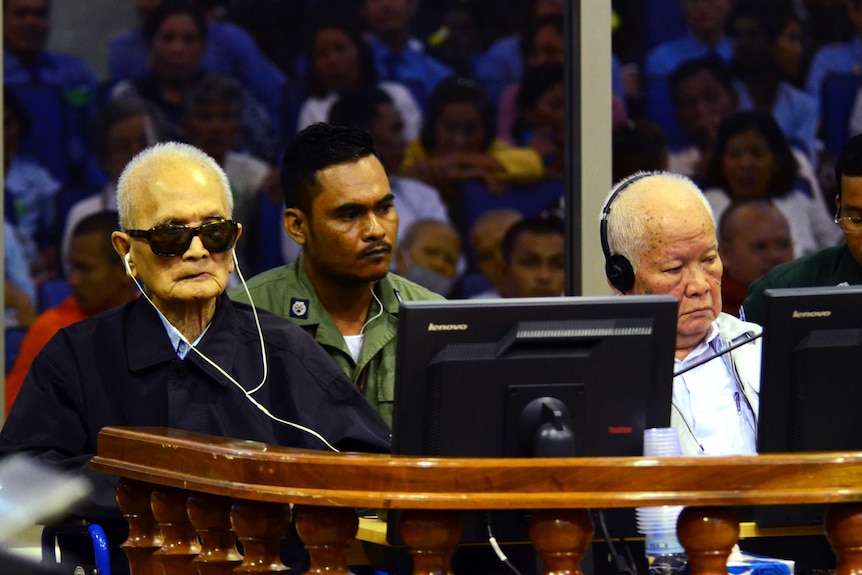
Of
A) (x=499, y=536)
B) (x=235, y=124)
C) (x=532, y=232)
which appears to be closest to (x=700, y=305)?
(x=499, y=536)

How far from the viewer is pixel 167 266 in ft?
11.1

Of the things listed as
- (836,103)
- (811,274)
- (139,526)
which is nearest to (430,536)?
(139,526)

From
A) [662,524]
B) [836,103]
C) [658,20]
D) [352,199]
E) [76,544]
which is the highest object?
[658,20]

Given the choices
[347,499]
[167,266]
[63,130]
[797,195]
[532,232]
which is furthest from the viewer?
[797,195]

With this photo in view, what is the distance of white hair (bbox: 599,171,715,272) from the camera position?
3551 mm

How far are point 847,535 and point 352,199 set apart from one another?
2317 millimetres

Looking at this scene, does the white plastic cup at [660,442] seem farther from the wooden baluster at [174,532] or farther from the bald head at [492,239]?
the bald head at [492,239]

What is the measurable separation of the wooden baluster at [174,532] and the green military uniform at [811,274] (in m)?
2.44

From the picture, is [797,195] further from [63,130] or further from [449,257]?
[63,130]

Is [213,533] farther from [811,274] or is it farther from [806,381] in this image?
[811,274]

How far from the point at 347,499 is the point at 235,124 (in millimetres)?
3101

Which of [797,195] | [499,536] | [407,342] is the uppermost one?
[797,195]

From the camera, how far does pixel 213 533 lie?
7.32 ft

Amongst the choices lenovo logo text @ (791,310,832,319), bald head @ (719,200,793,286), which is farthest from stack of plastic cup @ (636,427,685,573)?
bald head @ (719,200,793,286)
